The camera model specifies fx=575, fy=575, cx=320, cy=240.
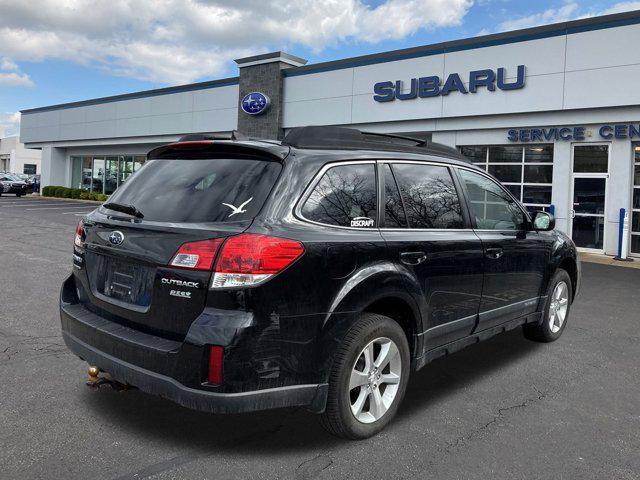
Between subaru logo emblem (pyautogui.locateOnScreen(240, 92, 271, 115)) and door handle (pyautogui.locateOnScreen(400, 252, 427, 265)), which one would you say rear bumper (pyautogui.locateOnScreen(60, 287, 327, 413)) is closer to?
door handle (pyautogui.locateOnScreen(400, 252, 427, 265))

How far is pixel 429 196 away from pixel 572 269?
2.77 metres

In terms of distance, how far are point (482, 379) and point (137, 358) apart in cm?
269

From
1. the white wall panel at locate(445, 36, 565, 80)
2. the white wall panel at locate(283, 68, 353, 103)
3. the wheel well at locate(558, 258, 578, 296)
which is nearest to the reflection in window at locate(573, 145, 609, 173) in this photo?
the white wall panel at locate(445, 36, 565, 80)

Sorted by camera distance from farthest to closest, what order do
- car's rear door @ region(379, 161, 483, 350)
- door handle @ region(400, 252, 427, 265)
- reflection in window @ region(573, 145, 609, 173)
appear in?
reflection in window @ region(573, 145, 609, 173), car's rear door @ region(379, 161, 483, 350), door handle @ region(400, 252, 427, 265)

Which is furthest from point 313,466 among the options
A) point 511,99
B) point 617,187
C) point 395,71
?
point 395,71

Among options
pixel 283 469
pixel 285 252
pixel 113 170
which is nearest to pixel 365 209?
pixel 285 252

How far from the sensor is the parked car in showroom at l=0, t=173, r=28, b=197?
119 ft

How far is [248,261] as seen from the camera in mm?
2795

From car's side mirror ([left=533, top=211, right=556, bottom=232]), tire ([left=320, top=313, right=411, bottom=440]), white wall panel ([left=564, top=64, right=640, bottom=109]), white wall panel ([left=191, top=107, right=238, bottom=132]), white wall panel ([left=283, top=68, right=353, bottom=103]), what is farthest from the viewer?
white wall panel ([left=191, top=107, right=238, bottom=132])

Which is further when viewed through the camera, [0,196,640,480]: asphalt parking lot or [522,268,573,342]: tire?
[522,268,573,342]: tire

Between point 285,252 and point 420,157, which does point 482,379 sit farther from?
point 285,252

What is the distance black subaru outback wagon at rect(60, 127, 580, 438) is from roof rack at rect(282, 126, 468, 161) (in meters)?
0.01

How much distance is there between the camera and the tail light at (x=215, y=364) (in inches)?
109

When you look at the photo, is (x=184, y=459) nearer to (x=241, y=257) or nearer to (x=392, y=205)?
(x=241, y=257)
